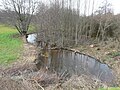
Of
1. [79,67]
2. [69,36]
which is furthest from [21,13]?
[79,67]

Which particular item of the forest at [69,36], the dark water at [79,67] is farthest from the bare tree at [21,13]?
the dark water at [79,67]

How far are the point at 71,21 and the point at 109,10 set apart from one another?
5.61m

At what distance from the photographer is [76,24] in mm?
26156

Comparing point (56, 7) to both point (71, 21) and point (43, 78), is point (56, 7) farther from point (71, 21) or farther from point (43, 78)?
point (43, 78)

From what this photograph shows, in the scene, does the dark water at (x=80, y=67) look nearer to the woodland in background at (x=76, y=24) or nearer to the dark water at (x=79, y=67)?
the dark water at (x=79, y=67)

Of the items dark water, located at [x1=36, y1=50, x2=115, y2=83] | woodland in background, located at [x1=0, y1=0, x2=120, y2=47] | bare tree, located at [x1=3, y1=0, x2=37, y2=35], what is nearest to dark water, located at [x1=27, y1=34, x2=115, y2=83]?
dark water, located at [x1=36, y1=50, x2=115, y2=83]

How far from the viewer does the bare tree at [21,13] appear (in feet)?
109

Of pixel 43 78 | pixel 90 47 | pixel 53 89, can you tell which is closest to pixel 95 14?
pixel 90 47

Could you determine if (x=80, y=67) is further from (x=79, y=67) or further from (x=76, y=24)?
(x=76, y=24)

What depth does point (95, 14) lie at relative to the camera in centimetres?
2780

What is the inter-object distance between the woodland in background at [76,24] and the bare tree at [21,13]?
675 centimetres

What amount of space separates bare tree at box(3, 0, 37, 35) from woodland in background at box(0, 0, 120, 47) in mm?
6755

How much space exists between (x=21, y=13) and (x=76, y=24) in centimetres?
1200

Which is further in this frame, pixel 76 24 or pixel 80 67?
pixel 76 24
